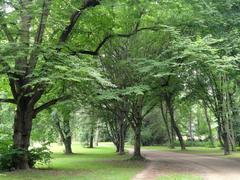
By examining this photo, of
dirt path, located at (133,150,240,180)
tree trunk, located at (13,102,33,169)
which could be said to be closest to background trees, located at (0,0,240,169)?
tree trunk, located at (13,102,33,169)

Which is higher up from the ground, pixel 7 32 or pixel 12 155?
pixel 7 32

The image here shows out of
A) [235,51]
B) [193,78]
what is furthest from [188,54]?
[193,78]

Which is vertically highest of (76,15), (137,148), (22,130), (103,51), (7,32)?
(103,51)

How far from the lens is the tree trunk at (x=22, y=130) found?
18.8 m

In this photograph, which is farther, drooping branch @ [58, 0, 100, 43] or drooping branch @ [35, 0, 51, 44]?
drooping branch @ [58, 0, 100, 43]

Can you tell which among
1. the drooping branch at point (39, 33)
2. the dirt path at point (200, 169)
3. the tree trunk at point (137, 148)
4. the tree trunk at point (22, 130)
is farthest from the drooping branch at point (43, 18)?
the tree trunk at point (137, 148)

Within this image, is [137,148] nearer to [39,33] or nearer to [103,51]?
[103,51]

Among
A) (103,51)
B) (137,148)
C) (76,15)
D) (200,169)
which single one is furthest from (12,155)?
(103,51)

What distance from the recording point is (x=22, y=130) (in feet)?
63.1

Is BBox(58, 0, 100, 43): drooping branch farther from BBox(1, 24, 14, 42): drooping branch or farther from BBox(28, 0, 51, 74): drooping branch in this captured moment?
BBox(1, 24, 14, 42): drooping branch

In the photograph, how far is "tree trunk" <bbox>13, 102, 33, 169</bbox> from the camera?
61.7ft

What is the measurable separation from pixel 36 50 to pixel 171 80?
50.8 ft

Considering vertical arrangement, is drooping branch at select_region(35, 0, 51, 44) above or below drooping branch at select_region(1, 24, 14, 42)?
above

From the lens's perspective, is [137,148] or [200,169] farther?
[137,148]
